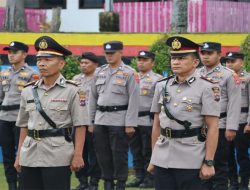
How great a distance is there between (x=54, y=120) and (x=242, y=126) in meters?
4.53

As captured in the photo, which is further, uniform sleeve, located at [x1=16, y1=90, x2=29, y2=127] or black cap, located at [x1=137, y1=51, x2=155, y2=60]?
black cap, located at [x1=137, y1=51, x2=155, y2=60]

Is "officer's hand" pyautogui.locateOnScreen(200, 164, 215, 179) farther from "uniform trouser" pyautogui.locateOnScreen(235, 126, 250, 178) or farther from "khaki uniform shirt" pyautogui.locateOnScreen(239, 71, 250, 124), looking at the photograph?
"uniform trouser" pyautogui.locateOnScreen(235, 126, 250, 178)

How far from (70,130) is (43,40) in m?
0.91

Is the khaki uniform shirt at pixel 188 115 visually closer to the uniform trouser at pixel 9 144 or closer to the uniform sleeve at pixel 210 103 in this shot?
the uniform sleeve at pixel 210 103

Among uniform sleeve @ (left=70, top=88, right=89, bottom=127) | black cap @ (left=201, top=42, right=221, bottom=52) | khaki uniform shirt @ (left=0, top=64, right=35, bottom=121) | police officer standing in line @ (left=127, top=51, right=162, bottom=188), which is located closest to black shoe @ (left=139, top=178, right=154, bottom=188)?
police officer standing in line @ (left=127, top=51, right=162, bottom=188)

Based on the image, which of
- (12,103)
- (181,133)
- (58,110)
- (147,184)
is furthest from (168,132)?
(147,184)

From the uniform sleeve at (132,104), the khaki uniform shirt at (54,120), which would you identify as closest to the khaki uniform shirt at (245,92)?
the uniform sleeve at (132,104)

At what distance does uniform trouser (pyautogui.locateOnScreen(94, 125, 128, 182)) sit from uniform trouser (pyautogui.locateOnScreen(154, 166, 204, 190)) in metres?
3.09

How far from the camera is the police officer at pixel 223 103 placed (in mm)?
10406

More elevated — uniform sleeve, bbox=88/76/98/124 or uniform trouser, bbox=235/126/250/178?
uniform sleeve, bbox=88/76/98/124

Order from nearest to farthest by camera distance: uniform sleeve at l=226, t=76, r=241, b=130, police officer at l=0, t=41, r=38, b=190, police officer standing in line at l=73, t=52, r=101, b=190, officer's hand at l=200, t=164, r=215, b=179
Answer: officer's hand at l=200, t=164, r=215, b=179
uniform sleeve at l=226, t=76, r=241, b=130
police officer at l=0, t=41, r=38, b=190
police officer standing in line at l=73, t=52, r=101, b=190

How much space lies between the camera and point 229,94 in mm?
10484

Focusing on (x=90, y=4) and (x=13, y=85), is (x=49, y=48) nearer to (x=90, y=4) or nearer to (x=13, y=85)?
(x=13, y=85)

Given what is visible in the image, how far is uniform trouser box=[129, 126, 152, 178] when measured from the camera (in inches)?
506
